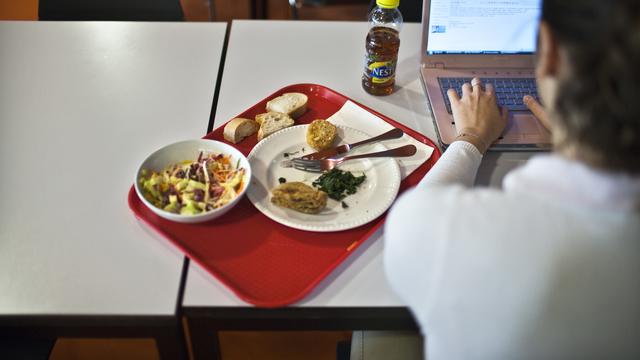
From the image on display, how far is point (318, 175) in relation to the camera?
1.09 meters

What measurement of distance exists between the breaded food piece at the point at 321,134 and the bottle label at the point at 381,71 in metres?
0.20

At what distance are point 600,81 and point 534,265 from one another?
8.4 inches

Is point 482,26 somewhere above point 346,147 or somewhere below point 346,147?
above

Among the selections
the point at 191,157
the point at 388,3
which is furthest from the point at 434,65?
the point at 191,157

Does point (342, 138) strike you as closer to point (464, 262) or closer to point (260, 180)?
point (260, 180)

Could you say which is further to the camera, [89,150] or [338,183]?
[89,150]

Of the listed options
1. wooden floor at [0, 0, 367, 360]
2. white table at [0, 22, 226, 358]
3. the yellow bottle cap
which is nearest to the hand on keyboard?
the yellow bottle cap

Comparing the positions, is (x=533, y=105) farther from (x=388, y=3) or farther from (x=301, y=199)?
(x=301, y=199)

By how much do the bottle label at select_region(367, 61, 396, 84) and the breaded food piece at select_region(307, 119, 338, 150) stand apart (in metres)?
0.20

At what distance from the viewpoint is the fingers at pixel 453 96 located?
4.02 ft

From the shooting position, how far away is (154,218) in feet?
3.25

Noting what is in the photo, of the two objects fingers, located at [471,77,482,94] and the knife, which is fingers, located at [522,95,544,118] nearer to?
fingers, located at [471,77,482,94]

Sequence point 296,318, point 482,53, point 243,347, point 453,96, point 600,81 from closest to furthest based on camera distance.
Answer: point 600,81
point 296,318
point 453,96
point 482,53
point 243,347

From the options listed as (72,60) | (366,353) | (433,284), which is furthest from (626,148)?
(72,60)
